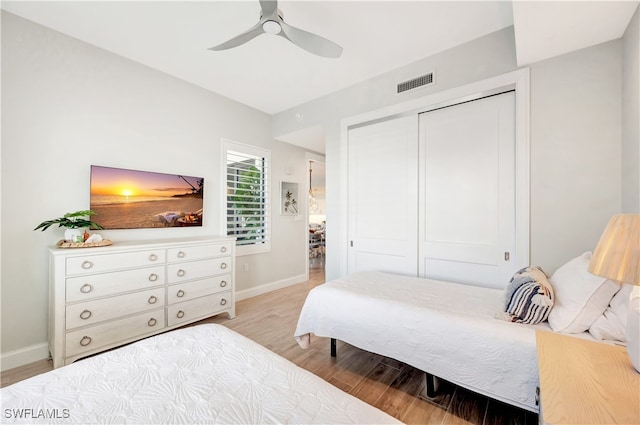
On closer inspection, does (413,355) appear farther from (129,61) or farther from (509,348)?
(129,61)

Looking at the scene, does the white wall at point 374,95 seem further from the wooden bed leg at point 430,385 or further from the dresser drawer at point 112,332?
the dresser drawer at point 112,332

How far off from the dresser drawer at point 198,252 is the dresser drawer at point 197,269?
5 cm

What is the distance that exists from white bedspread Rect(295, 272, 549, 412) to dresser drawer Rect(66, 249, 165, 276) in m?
1.54

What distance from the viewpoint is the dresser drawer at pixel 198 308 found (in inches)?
107

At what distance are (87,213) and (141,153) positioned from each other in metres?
0.87

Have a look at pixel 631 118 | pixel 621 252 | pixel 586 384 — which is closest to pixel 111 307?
pixel 586 384

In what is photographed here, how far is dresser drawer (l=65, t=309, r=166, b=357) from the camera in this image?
7.03 feet

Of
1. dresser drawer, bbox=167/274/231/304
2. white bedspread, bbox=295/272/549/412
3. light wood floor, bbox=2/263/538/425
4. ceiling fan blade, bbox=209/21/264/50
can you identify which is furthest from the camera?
dresser drawer, bbox=167/274/231/304

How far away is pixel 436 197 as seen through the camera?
2.77 metres

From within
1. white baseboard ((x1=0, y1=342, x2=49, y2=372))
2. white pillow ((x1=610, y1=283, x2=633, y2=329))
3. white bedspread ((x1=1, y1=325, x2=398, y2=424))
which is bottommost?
white baseboard ((x1=0, y1=342, x2=49, y2=372))

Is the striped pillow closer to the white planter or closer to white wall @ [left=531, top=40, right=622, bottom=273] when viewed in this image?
white wall @ [left=531, top=40, right=622, bottom=273]

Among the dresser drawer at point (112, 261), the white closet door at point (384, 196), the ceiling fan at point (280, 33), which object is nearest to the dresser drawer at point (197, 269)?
the dresser drawer at point (112, 261)

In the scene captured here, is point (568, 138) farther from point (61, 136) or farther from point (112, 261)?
point (61, 136)

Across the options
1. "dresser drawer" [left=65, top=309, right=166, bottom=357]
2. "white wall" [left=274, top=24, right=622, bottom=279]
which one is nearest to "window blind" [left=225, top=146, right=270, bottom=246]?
"dresser drawer" [left=65, top=309, right=166, bottom=357]
